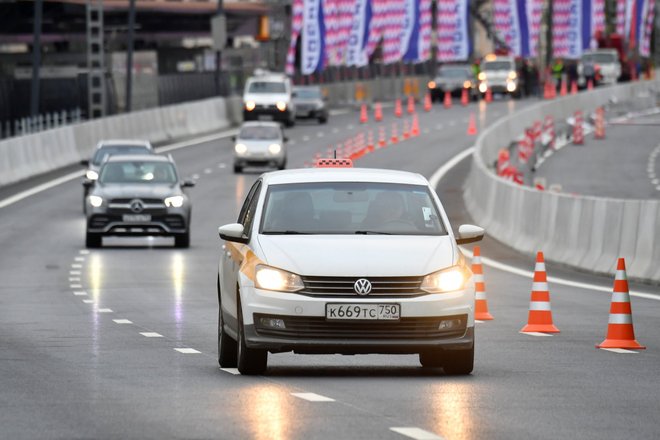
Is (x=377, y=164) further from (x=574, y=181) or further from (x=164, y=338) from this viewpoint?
(x=164, y=338)

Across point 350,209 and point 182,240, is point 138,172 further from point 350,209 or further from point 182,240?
point 350,209

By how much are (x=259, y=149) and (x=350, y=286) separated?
41692 millimetres

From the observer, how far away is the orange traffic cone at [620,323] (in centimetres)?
1582

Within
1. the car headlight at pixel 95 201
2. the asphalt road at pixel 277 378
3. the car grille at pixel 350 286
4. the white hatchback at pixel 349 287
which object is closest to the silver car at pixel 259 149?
the car headlight at pixel 95 201

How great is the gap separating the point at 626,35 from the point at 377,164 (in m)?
66.2

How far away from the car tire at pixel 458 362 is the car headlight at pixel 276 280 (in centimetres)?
127

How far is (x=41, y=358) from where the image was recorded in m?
15.1

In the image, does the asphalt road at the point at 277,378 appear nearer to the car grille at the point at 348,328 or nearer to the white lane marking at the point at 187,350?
the white lane marking at the point at 187,350

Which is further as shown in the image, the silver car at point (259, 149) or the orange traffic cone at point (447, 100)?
the orange traffic cone at point (447, 100)

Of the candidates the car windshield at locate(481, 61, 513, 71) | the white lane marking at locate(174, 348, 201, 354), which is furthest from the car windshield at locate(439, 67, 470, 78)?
the white lane marking at locate(174, 348, 201, 354)

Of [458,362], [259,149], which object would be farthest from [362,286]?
[259,149]

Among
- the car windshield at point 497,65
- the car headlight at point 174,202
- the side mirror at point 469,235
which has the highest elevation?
the side mirror at point 469,235

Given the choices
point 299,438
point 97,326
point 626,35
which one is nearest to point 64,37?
point 626,35

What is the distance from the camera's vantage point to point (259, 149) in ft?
179
